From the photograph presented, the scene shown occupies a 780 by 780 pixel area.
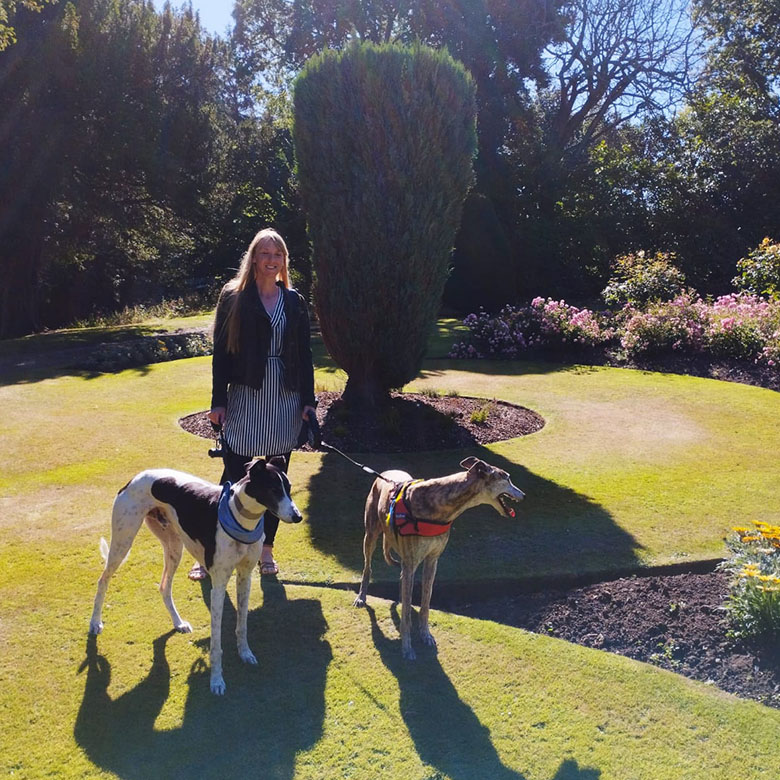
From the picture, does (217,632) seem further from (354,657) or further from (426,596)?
(426,596)

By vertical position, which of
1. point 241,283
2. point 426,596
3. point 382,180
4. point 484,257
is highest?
point 484,257

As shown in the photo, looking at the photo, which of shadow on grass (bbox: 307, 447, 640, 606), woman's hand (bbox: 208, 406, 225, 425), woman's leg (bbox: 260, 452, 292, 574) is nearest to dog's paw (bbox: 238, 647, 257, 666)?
woman's leg (bbox: 260, 452, 292, 574)

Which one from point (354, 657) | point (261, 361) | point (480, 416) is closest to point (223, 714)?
point (354, 657)

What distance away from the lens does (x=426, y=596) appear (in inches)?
174

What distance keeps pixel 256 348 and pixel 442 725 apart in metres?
2.49

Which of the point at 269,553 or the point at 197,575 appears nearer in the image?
the point at 197,575

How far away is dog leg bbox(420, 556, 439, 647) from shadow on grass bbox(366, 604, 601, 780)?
0.08 metres

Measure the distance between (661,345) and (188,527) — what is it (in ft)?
40.8

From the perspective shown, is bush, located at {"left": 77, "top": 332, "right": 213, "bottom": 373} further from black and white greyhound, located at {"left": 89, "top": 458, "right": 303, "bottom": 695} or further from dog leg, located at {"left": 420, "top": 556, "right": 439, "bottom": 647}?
dog leg, located at {"left": 420, "top": 556, "right": 439, "bottom": 647}

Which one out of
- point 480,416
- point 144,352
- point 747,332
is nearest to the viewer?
point 480,416

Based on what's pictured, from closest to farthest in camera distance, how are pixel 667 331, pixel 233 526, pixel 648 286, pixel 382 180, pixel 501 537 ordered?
1. pixel 233 526
2. pixel 501 537
3. pixel 382 180
4. pixel 667 331
5. pixel 648 286

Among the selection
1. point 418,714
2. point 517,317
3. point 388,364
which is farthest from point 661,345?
point 418,714

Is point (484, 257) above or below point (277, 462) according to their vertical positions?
above

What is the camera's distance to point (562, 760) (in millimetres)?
3449
